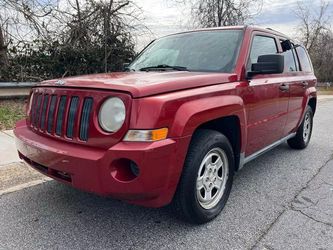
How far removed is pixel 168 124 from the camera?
2.60 m

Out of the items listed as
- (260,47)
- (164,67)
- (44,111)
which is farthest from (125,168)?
(260,47)

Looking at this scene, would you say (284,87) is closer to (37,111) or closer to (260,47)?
(260,47)

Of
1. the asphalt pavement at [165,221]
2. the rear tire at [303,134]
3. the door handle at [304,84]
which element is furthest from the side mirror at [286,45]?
the asphalt pavement at [165,221]

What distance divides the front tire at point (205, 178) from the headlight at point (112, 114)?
25.8 inches

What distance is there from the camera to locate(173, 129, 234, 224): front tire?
2891mm

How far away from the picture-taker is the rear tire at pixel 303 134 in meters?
5.82

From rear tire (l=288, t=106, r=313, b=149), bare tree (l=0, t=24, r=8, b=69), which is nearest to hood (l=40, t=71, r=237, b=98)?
rear tire (l=288, t=106, r=313, b=149)

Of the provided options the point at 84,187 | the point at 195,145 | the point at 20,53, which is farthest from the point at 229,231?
the point at 20,53

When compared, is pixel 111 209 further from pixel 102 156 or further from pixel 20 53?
pixel 20 53

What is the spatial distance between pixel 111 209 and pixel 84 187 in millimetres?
814

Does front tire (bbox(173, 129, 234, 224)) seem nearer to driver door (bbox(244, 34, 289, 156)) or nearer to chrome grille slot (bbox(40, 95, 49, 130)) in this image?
driver door (bbox(244, 34, 289, 156))

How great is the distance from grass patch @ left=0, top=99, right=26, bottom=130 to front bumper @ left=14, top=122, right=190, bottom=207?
4.64m

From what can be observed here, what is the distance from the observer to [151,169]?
251 cm

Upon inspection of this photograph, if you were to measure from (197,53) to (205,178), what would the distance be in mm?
1476
